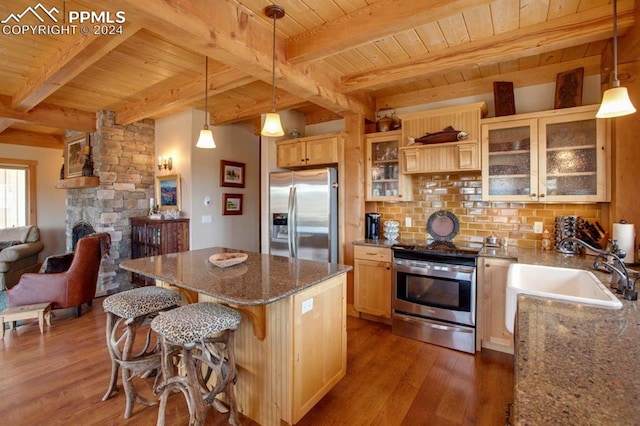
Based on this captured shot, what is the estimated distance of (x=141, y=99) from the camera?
13.7 feet

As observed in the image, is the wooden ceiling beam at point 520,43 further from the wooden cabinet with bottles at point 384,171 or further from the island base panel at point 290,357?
the island base panel at point 290,357

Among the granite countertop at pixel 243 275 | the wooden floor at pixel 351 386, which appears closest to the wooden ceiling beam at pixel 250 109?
the granite countertop at pixel 243 275

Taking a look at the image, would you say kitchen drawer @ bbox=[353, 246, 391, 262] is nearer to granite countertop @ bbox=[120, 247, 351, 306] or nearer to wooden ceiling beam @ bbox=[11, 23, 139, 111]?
granite countertop @ bbox=[120, 247, 351, 306]

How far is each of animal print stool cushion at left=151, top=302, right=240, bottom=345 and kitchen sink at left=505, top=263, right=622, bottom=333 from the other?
1.55 m

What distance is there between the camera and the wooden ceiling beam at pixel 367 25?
71.8 inches

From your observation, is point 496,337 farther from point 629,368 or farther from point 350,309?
point 629,368

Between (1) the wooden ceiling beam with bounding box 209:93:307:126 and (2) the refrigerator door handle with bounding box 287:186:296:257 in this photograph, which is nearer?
(1) the wooden ceiling beam with bounding box 209:93:307:126

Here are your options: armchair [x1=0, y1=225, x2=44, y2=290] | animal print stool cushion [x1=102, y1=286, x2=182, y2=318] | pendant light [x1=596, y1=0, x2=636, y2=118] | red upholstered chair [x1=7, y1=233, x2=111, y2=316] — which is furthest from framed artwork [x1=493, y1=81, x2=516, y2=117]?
armchair [x1=0, y1=225, x2=44, y2=290]

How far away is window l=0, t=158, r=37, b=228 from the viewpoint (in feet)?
19.0

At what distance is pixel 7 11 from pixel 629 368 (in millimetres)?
3960

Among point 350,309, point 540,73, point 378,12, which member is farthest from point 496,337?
point 378,12

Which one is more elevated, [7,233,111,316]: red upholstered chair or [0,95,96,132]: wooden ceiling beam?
[0,95,96,132]: wooden ceiling beam

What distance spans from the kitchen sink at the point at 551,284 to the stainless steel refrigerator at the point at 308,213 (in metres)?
1.99

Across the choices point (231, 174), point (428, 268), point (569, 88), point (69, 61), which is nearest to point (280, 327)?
point (428, 268)
